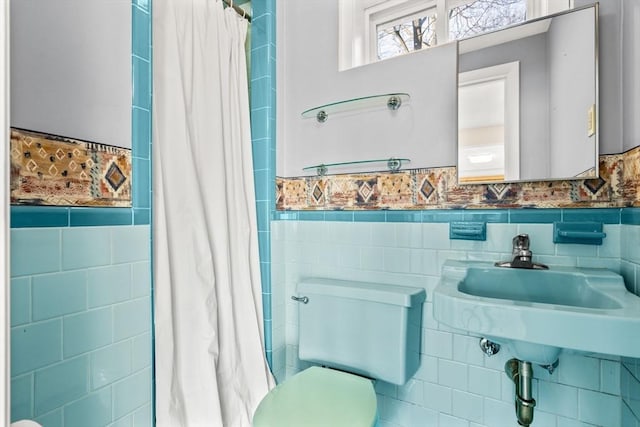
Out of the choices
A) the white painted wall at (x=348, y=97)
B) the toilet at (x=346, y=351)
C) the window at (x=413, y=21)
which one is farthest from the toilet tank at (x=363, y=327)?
the window at (x=413, y=21)

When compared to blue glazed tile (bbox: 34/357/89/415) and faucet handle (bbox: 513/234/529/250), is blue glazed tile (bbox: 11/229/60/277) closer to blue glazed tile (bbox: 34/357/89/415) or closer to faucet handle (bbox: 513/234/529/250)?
blue glazed tile (bbox: 34/357/89/415)

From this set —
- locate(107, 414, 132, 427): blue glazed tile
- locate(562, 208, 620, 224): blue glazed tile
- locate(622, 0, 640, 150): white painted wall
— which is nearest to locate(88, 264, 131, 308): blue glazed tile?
locate(107, 414, 132, 427): blue glazed tile

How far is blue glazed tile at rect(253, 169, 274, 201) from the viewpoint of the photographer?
1.55 m

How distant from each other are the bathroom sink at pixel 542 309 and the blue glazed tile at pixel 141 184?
0.94 metres

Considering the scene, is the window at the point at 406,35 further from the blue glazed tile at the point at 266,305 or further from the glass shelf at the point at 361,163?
the blue glazed tile at the point at 266,305

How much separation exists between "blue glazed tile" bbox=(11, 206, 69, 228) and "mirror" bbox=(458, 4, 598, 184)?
1.26 metres

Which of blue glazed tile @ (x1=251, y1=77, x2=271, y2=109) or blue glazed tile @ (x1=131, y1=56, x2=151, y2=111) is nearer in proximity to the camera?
blue glazed tile @ (x1=131, y1=56, x2=151, y2=111)

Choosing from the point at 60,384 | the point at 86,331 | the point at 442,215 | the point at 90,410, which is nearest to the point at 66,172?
the point at 86,331

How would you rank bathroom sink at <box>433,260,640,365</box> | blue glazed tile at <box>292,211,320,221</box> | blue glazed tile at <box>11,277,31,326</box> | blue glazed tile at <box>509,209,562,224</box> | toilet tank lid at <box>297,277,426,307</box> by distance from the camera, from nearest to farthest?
1. bathroom sink at <box>433,260,640,365</box>
2. blue glazed tile at <box>11,277,31,326</box>
3. blue glazed tile at <box>509,209,562,224</box>
4. toilet tank lid at <box>297,277,426,307</box>
5. blue glazed tile at <box>292,211,320,221</box>

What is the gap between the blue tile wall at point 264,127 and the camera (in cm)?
154

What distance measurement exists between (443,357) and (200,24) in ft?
5.34

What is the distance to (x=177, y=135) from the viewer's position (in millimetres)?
1193

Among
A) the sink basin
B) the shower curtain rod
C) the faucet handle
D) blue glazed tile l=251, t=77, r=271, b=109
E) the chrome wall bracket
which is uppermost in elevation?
the shower curtain rod

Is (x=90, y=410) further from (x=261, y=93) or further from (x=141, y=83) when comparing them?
(x=261, y=93)
